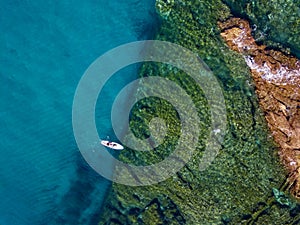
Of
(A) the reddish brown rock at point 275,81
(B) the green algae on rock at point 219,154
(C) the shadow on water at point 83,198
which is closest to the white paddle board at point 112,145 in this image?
(B) the green algae on rock at point 219,154

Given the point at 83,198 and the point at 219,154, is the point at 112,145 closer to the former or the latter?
the point at 83,198

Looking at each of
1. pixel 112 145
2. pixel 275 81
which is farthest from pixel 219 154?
pixel 112 145

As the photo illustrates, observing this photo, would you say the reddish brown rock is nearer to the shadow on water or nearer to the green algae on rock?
the green algae on rock

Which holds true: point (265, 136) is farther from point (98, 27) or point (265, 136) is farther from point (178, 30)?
point (98, 27)

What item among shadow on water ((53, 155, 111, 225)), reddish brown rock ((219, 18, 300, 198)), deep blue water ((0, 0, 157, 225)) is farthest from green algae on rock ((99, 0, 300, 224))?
shadow on water ((53, 155, 111, 225))

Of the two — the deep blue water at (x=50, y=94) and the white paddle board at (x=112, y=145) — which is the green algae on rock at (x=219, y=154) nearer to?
the white paddle board at (x=112, y=145)
